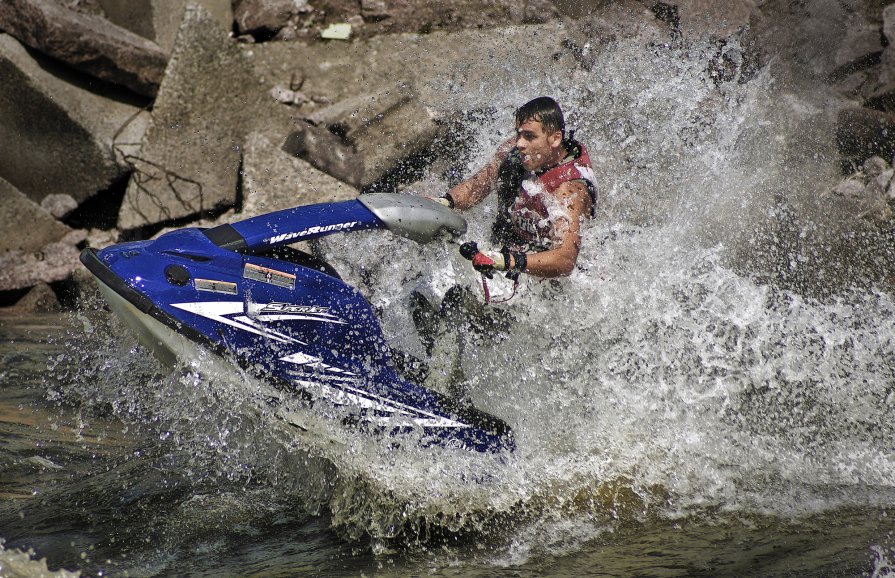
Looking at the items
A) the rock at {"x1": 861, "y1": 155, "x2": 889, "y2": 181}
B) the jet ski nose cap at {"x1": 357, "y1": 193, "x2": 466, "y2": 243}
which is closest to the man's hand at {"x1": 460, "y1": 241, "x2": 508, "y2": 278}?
the jet ski nose cap at {"x1": 357, "y1": 193, "x2": 466, "y2": 243}

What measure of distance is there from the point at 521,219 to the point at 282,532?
6.78 ft

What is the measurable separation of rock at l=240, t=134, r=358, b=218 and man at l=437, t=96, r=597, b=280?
120 inches

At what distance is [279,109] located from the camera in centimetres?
822

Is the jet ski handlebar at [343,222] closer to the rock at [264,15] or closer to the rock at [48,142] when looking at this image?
the rock at [48,142]

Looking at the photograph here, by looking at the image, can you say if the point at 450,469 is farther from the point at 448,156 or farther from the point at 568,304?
the point at 448,156

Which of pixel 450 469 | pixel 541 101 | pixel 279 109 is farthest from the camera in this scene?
pixel 279 109

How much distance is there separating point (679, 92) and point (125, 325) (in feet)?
18.3

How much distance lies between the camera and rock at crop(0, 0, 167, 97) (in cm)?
756

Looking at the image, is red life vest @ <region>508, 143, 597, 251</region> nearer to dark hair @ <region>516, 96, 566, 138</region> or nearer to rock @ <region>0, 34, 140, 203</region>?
dark hair @ <region>516, 96, 566, 138</region>

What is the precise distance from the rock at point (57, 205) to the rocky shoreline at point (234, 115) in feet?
0.04

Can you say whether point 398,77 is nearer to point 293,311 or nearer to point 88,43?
A: point 88,43

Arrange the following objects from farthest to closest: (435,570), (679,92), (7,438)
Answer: (679,92)
(7,438)
(435,570)

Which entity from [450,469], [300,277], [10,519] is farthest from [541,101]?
[10,519]

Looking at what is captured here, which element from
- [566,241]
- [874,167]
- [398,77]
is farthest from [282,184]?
[874,167]
